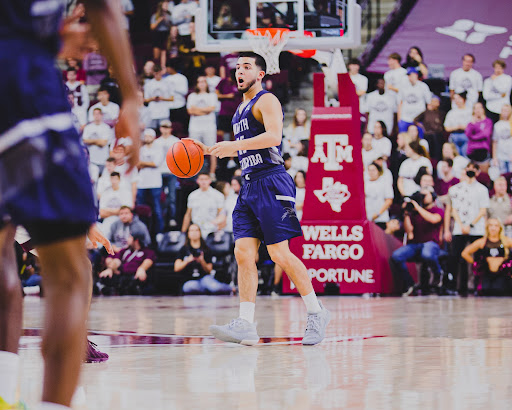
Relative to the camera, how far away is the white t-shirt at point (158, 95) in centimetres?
1446

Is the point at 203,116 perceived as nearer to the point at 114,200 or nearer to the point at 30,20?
the point at 114,200

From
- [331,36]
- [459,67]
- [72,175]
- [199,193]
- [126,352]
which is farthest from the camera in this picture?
[459,67]

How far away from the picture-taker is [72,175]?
2.28 metres

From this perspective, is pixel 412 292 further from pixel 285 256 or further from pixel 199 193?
pixel 285 256

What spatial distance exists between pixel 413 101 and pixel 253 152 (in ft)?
24.9

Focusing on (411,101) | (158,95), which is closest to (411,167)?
(411,101)

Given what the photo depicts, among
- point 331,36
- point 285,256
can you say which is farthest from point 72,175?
point 331,36

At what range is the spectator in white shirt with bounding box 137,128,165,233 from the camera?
44.0 ft

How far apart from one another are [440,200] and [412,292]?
59.7 inches

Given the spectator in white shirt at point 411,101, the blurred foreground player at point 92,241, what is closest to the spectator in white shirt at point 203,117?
the spectator in white shirt at point 411,101

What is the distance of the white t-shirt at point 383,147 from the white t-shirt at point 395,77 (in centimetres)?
107

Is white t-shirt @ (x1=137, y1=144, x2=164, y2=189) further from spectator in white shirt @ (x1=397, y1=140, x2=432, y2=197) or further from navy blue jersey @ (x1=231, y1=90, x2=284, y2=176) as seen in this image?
navy blue jersey @ (x1=231, y1=90, x2=284, y2=176)

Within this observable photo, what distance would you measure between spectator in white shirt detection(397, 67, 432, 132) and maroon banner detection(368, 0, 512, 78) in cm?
117

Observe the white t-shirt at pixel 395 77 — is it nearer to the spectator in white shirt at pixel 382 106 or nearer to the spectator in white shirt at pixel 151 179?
the spectator in white shirt at pixel 382 106
